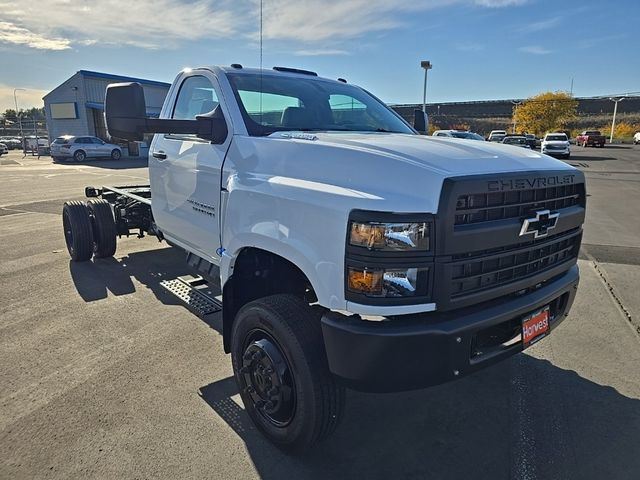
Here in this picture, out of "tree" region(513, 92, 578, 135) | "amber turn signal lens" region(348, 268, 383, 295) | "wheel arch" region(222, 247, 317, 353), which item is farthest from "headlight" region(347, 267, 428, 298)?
"tree" region(513, 92, 578, 135)

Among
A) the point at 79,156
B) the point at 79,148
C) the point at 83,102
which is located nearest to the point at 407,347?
the point at 79,148

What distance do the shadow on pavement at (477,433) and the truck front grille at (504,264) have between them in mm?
1013

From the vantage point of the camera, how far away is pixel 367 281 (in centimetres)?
211

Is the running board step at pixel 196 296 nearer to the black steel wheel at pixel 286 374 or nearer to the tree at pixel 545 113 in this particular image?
the black steel wheel at pixel 286 374

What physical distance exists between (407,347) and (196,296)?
2.70m

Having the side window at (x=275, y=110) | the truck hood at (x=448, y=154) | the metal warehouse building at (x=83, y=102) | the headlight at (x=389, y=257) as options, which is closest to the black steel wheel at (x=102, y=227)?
the side window at (x=275, y=110)

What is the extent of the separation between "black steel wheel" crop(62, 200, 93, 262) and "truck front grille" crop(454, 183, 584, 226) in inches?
213

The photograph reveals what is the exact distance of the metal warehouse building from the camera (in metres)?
33.6

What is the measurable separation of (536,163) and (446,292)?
1.05 metres

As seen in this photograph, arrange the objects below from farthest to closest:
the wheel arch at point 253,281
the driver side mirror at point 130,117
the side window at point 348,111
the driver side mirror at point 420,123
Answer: the driver side mirror at point 420,123
the side window at point 348,111
the wheel arch at point 253,281
the driver side mirror at point 130,117

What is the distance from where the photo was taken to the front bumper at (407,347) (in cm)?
211

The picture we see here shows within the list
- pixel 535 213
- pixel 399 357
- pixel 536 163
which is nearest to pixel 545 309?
pixel 535 213

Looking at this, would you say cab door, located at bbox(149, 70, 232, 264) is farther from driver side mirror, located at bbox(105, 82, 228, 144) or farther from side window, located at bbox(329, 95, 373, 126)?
side window, located at bbox(329, 95, 373, 126)

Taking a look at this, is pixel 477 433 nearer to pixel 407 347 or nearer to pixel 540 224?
pixel 407 347
